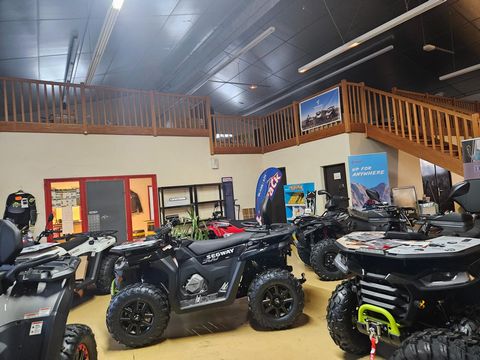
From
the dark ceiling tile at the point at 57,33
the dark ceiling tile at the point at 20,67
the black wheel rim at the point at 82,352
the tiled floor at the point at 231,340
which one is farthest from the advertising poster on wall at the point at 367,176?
the dark ceiling tile at the point at 20,67

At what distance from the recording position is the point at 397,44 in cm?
764

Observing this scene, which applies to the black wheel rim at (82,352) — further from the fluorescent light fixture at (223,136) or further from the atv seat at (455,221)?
the fluorescent light fixture at (223,136)

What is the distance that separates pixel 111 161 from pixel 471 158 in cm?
677

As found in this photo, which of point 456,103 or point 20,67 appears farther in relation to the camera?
point 456,103

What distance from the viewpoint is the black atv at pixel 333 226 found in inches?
126

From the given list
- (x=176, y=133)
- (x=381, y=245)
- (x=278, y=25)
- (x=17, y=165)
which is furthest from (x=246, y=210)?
(x=381, y=245)

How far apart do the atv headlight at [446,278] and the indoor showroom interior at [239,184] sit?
0.03ft

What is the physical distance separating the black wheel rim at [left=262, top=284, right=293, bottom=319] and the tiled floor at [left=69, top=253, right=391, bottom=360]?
0.52 ft

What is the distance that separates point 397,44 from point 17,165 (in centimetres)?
893

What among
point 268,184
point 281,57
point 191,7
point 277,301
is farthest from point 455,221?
point 281,57

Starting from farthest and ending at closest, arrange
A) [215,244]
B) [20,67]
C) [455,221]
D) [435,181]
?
[435,181]
[20,67]
[215,244]
[455,221]

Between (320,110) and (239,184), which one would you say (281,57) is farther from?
(239,184)

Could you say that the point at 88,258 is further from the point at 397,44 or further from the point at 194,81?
the point at 397,44

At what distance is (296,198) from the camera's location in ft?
24.9
